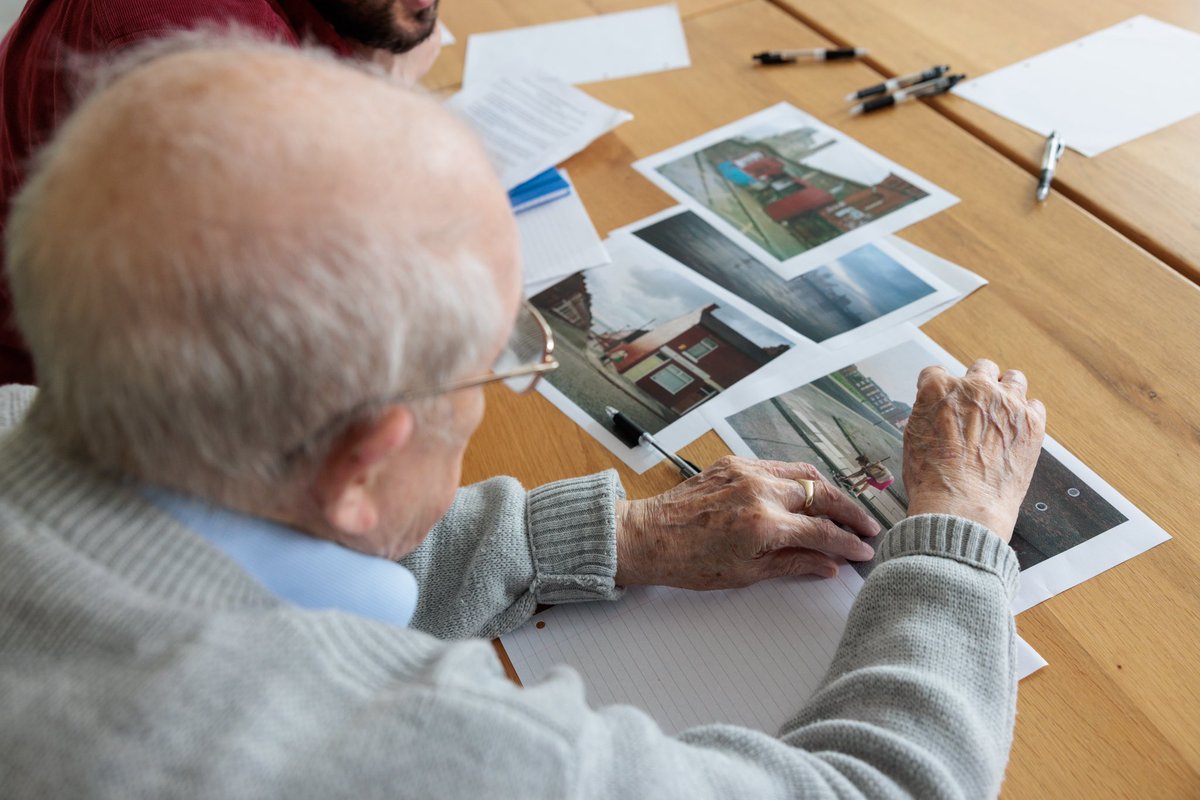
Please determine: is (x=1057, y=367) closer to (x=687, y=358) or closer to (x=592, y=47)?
(x=687, y=358)

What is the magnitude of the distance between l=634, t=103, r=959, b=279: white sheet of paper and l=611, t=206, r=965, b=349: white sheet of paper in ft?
0.08

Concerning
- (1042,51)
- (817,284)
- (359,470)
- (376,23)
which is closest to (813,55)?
(1042,51)

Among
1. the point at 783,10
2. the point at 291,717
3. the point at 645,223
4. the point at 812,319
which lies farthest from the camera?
the point at 783,10

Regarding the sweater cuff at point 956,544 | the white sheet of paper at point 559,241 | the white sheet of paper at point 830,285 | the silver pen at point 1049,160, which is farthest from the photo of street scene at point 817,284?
the sweater cuff at point 956,544

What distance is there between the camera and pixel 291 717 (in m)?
0.55

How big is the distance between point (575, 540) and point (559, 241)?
614mm

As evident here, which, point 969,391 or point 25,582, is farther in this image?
point 969,391

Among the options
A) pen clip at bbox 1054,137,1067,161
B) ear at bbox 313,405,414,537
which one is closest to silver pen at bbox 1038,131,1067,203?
pen clip at bbox 1054,137,1067,161

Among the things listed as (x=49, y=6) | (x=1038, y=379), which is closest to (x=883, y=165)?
(x=1038, y=379)

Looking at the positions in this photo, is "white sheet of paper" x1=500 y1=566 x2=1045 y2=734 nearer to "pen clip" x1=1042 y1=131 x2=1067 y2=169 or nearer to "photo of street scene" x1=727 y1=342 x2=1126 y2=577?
"photo of street scene" x1=727 y1=342 x2=1126 y2=577

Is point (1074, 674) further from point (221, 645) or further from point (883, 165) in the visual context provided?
point (883, 165)

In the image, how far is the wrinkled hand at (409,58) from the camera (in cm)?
155

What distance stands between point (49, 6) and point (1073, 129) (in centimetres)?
154

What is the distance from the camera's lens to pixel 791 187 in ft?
4.80
